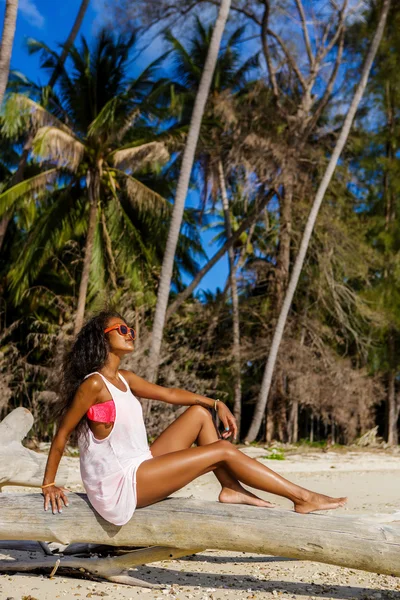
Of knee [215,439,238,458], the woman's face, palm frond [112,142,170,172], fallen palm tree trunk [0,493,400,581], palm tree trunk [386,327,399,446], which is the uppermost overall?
palm frond [112,142,170,172]

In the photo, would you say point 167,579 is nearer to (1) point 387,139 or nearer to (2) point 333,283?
(2) point 333,283

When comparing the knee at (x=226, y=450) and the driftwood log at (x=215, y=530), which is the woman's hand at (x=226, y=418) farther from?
the driftwood log at (x=215, y=530)

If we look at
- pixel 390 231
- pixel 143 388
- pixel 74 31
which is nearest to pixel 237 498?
pixel 143 388

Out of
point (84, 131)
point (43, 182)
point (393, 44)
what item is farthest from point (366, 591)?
point (393, 44)

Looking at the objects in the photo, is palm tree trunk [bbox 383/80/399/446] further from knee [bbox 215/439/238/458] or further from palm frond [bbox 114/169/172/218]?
knee [bbox 215/439/238/458]

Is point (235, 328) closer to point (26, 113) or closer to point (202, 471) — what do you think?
point (26, 113)

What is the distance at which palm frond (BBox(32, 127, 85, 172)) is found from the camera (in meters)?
13.6

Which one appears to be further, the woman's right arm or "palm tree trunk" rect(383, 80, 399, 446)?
"palm tree trunk" rect(383, 80, 399, 446)

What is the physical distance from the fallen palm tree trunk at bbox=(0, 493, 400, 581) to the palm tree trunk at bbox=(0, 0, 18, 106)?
6.76m

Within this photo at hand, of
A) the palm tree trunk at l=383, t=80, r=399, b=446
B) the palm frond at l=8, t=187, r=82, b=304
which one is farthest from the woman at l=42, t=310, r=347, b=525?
the palm tree trunk at l=383, t=80, r=399, b=446

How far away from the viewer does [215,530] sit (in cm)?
394

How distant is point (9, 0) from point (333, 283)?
1082 cm

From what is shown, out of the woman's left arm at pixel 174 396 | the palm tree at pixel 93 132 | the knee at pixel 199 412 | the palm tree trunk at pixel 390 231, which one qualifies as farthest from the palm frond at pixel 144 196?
the knee at pixel 199 412

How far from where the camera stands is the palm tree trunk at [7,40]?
9227 millimetres
